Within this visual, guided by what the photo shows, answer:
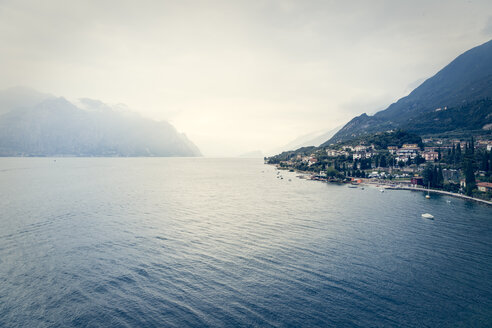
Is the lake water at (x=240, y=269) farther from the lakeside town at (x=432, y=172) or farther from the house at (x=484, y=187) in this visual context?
the lakeside town at (x=432, y=172)

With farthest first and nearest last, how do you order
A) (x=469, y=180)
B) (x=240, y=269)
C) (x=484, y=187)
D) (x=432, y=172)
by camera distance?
(x=432, y=172) < (x=469, y=180) < (x=484, y=187) < (x=240, y=269)

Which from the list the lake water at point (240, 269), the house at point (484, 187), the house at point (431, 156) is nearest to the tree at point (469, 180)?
→ the house at point (484, 187)

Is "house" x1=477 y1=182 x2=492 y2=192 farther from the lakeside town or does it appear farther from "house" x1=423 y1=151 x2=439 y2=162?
"house" x1=423 y1=151 x2=439 y2=162

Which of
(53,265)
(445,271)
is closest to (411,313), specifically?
(445,271)

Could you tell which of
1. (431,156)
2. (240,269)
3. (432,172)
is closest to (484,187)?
(432,172)

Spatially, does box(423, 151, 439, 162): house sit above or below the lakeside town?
above

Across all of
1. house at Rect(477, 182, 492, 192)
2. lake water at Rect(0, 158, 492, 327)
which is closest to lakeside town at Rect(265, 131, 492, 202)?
house at Rect(477, 182, 492, 192)

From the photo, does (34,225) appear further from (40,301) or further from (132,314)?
(132,314)

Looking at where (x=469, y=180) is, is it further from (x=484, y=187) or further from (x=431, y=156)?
(x=431, y=156)
